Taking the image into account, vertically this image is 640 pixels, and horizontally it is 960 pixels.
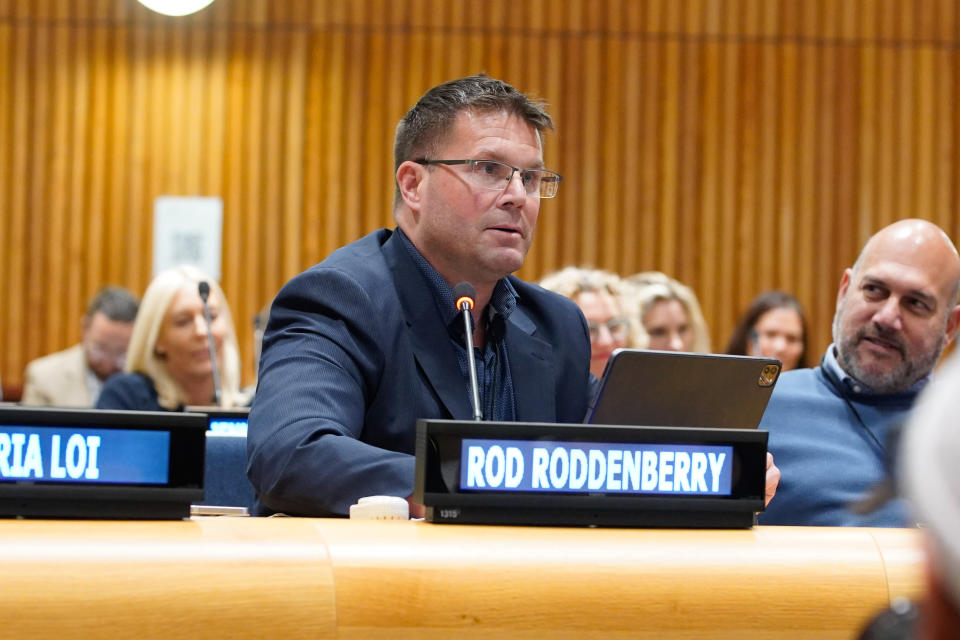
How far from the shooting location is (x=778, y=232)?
725 centimetres

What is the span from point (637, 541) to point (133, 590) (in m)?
0.46

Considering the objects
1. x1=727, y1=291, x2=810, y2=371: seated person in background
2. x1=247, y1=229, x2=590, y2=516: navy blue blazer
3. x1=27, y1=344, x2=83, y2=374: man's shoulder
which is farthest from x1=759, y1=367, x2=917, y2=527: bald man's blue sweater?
x1=27, y1=344, x2=83, y2=374: man's shoulder

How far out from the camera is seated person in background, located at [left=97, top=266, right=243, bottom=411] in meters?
4.40

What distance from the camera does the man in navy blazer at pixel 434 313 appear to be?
204 cm

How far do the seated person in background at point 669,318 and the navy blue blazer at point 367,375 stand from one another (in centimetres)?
258

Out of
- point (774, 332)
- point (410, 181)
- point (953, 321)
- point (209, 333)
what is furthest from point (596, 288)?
point (410, 181)

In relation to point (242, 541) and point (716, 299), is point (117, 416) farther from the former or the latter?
point (716, 299)

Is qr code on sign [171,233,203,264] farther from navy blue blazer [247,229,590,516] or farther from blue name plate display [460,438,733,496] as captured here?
blue name plate display [460,438,733,496]

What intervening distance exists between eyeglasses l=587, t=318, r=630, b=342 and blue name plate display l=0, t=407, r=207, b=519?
3389mm

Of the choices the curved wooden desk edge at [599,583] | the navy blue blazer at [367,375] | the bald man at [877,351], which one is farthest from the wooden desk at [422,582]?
the bald man at [877,351]

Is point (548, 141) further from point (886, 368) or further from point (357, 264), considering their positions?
point (357, 264)

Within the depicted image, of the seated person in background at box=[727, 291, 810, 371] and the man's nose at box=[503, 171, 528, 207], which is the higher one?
the man's nose at box=[503, 171, 528, 207]

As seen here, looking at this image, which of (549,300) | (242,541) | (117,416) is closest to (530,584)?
(242,541)

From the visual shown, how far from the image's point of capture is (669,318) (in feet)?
17.0
